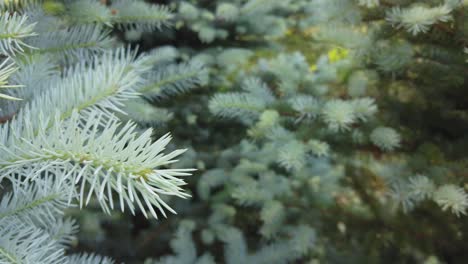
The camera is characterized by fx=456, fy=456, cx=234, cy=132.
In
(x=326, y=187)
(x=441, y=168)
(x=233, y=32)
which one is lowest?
(x=326, y=187)

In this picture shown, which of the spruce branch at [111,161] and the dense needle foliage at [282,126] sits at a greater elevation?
the spruce branch at [111,161]

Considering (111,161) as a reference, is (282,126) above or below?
below

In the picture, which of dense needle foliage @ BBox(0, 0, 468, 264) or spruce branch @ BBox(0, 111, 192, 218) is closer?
spruce branch @ BBox(0, 111, 192, 218)

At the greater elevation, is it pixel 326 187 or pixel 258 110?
pixel 258 110

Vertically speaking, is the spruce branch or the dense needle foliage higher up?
the spruce branch

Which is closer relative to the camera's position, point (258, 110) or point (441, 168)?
point (441, 168)

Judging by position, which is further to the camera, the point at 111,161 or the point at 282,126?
the point at 282,126

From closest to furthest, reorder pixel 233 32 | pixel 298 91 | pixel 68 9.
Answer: pixel 68 9 < pixel 298 91 < pixel 233 32

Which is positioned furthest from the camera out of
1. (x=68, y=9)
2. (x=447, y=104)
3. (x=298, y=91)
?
(x=298, y=91)

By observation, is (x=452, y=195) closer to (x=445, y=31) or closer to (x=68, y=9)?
(x=445, y=31)

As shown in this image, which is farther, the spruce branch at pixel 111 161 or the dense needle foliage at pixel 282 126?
the dense needle foliage at pixel 282 126

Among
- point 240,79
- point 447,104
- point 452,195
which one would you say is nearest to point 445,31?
point 447,104
